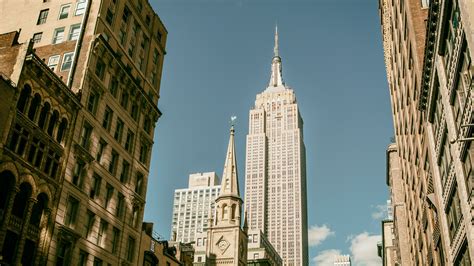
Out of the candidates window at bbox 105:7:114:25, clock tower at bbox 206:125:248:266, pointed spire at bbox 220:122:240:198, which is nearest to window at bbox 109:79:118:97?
window at bbox 105:7:114:25

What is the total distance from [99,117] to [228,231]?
5174 centimetres

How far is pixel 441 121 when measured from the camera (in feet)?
102

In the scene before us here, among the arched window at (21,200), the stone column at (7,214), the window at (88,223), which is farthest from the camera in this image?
the window at (88,223)

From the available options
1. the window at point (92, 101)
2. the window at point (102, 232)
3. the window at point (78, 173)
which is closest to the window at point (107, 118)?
the window at point (92, 101)

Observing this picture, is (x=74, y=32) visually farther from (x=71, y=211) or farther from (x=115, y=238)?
(x=115, y=238)

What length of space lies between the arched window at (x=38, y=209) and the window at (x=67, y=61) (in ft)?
37.9

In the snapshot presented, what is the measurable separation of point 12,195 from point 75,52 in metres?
14.5

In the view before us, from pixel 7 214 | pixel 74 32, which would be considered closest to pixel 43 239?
pixel 7 214

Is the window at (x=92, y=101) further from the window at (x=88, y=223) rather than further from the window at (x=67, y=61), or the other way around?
the window at (x=88, y=223)

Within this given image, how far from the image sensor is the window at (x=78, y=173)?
124 ft

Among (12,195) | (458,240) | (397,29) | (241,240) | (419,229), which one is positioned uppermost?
(397,29)

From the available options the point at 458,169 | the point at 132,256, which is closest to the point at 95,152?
the point at 132,256

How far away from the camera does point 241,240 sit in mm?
89938

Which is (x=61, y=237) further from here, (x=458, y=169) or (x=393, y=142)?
(x=393, y=142)
